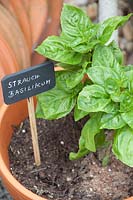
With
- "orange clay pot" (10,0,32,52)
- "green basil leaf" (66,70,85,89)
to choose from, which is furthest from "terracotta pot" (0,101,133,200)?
"orange clay pot" (10,0,32,52)

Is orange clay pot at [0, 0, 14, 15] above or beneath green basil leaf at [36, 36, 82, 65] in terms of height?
beneath

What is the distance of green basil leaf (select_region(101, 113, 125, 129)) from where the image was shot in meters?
0.87

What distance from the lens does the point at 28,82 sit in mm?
968

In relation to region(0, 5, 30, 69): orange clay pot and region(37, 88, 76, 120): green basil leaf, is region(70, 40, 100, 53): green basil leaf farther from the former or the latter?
region(0, 5, 30, 69): orange clay pot

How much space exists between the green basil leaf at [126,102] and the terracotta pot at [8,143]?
178 millimetres

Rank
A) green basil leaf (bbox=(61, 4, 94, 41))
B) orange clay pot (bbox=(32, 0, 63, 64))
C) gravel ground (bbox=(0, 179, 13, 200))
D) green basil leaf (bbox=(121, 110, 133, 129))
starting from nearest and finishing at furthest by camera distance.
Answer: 1. green basil leaf (bbox=(121, 110, 133, 129))
2. green basil leaf (bbox=(61, 4, 94, 41))
3. gravel ground (bbox=(0, 179, 13, 200))
4. orange clay pot (bbox=(32, 0, 63, 64))

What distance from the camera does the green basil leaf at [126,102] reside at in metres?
0.88

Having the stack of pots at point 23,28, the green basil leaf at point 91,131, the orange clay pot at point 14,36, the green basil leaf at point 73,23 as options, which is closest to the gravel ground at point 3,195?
the stack of pots at point 23,28

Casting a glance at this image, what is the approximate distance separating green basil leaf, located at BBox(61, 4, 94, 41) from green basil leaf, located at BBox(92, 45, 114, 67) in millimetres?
50

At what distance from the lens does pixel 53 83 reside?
3.23ft

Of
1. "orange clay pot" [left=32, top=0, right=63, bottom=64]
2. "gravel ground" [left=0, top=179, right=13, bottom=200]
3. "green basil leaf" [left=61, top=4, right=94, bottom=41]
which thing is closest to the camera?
"green basil leaf" [left=61, top=4, right=94, bottom=41]

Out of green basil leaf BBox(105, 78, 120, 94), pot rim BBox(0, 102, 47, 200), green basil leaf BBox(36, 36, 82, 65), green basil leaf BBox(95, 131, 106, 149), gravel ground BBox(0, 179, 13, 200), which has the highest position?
green basil leaf BBox(36, 36, 82, 65)

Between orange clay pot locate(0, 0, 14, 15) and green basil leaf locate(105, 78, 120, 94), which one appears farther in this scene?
orange clay pot locate(0, 0, 14, 15)

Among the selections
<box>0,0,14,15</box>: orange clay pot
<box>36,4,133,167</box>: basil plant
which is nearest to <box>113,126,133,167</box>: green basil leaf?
<box>36,4,133,167</box>: basil plant
